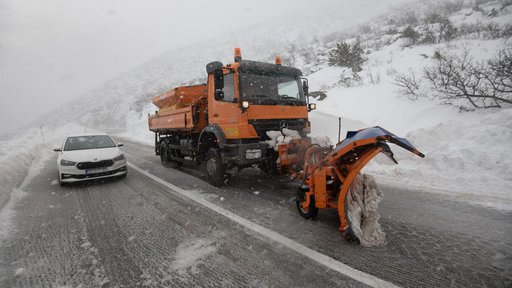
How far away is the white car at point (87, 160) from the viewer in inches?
255

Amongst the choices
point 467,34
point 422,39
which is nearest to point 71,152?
point 422,39

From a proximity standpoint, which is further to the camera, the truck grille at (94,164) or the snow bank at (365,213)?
the truck grille at (94,164)

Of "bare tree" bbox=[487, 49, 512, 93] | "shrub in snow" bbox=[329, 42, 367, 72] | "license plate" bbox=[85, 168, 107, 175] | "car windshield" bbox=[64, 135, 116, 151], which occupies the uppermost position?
"shrub in snow" bbox=[329, 42, 367, 72]

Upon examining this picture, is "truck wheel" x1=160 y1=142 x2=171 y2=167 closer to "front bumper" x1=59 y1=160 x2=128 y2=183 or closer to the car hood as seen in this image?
the car hood

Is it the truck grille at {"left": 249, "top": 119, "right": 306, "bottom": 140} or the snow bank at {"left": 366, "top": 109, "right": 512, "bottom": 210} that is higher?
the truck grille at {"left": 249, "top": 119, "right": 306, "bottom": 140}

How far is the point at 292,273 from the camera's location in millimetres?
2699

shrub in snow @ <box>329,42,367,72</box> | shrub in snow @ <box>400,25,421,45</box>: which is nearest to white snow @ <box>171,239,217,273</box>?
shrub in snow @ <box>329,42,367,72</box>

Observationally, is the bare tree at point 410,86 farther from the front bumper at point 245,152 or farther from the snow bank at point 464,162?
the front bumper at point 245,152

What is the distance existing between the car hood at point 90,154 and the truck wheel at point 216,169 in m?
2.88

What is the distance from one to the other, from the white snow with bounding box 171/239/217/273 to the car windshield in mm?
5789

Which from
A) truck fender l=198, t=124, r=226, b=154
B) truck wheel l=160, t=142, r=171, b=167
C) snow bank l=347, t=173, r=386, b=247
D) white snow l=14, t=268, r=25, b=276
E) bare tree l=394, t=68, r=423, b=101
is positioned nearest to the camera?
white snow l=14, t=268, r=25, b=276

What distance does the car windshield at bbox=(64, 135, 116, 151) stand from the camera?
7.41 metres

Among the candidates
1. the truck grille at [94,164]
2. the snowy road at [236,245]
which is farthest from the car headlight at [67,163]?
the snowy road at [236,245]

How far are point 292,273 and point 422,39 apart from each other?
51.1 feet
